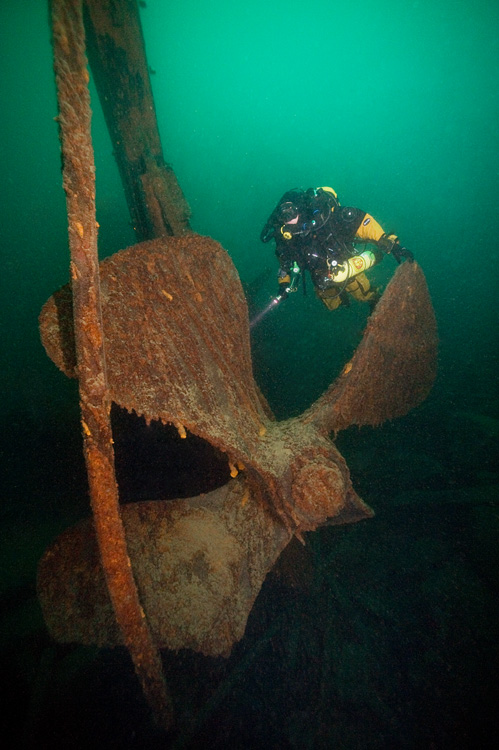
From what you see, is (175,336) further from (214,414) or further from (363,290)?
(363,290)

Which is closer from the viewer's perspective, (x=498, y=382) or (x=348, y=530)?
(x=348, y=530)

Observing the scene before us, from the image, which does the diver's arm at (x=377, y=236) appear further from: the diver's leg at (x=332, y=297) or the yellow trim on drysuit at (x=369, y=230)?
the diver's leg at (x=332, y=297)

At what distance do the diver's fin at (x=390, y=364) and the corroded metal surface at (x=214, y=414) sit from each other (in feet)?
0.05

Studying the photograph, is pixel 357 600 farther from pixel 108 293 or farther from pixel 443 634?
pixel 108 293

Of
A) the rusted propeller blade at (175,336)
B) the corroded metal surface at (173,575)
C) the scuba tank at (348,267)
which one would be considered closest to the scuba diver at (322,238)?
the scuba tank at (348,267)

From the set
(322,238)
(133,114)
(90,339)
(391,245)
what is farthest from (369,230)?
(90,339)

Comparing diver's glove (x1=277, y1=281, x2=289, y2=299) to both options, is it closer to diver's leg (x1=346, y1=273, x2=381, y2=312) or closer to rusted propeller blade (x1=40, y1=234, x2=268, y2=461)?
diver's leg (x1=346, y1=273, x2=381, y2=312)

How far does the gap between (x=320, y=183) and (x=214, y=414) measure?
3247 inches

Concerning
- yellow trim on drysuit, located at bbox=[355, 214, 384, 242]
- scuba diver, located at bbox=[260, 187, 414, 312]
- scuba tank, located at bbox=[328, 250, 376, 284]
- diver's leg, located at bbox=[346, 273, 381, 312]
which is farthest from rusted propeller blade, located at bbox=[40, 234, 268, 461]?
diver's leg, located at bbox=[346, 273, 381, 312]

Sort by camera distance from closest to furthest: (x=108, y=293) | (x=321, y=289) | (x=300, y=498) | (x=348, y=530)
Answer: (x=108, y=293), (x=300, y=498), (x=348, y=530), (x=321, y=289)

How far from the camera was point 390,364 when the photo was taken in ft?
10.4

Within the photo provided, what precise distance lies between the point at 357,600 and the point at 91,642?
2.40 metres

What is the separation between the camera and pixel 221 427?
213 cm

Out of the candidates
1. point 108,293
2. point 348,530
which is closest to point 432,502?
point 348,530
